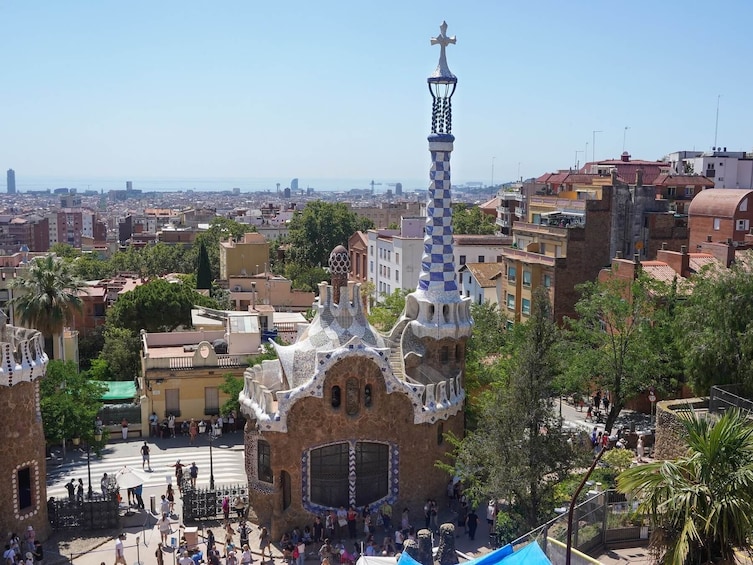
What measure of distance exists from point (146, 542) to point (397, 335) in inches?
426

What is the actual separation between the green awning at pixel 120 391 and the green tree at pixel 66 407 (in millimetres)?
6290

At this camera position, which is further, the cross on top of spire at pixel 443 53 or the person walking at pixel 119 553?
the cross on top of spire at pixel 443 53

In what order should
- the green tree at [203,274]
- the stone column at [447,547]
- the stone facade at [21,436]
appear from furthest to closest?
the green tree at [203,274] → the stone facade at [21,436] → the stone column at [447,547]

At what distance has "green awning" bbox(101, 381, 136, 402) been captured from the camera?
127ft

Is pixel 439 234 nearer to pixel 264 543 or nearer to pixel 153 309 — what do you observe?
pixel 264 543

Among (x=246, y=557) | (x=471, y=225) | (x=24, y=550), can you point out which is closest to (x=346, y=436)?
(x=246, y=557)

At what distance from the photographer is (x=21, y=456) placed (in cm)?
2511

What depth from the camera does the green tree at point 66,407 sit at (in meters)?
29.7

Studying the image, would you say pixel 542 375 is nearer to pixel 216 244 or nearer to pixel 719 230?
pixel 719 230

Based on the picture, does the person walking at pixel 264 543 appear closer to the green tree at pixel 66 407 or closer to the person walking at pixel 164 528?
the person walking at pixel 164 528

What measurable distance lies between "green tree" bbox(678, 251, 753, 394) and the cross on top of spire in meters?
12.1

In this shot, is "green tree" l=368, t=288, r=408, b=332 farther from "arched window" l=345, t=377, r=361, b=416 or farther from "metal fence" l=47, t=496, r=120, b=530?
"metal fence" l=47, t=496, r=120, b=530

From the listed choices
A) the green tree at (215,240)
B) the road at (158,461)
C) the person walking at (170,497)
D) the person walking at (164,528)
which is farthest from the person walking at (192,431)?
the green tree at (215,240)

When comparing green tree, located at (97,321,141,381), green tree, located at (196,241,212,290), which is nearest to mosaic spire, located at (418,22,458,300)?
green tree, located at (97,321,141,381)
